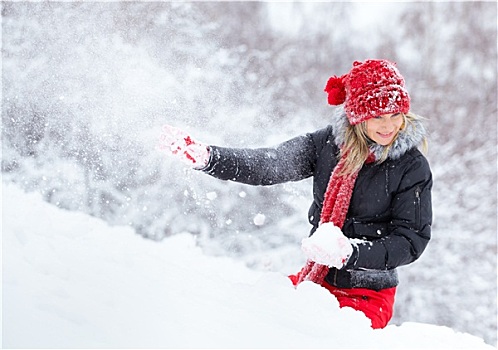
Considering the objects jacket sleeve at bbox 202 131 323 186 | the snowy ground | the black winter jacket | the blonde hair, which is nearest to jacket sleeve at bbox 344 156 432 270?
the black winter jacket

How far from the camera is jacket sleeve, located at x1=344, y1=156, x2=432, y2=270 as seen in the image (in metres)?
1.95

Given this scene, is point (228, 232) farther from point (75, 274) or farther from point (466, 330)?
point (75, 274)

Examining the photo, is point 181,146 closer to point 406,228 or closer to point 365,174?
point 365,174

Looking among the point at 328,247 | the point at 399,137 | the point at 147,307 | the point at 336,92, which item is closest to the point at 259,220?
the point at 336,92

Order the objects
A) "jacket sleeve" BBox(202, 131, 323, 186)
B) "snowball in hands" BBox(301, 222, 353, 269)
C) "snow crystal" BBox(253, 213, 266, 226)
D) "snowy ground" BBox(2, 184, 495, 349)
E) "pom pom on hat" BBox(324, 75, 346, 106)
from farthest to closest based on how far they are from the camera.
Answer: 1. "snow crystal" BBox(253, 213, 266, 226)
2. "pom pom on hat" BBox(324, 75, 346, 106)
3. "jacket sleeve" BBox(202, 131, 323, 186)
4. "snowball in hands" BBox(301, 222, 353, 269)
5. "snowy ground" BBox(2, 184, 495, 349)

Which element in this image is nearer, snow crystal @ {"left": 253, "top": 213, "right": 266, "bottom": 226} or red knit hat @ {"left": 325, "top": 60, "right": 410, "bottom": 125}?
red knit hat @ {"left": 325, "top": 60, "right": 410, "bottom": 125}

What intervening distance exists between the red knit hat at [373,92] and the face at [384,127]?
0.07 ft

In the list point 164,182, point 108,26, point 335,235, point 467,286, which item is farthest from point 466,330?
point 335,235

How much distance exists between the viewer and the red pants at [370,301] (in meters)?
2.07

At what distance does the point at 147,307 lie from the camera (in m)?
1.56

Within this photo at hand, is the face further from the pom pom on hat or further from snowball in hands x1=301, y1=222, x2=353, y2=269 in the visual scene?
snowball in hands x1=301, y1=222, x2=353, y2=269

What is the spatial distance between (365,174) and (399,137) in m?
0.17

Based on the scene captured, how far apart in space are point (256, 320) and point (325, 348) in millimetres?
201

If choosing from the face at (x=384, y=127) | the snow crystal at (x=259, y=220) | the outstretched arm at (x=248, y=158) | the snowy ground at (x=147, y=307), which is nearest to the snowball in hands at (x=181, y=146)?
the outstretched arm at (x=248, y=158)
